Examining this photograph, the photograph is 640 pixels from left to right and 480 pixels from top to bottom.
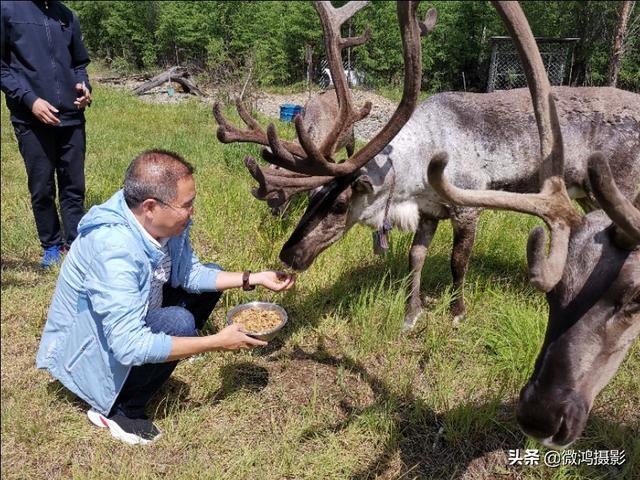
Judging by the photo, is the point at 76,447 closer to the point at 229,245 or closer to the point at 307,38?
the point at 229,245

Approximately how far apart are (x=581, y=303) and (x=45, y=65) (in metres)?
3.61

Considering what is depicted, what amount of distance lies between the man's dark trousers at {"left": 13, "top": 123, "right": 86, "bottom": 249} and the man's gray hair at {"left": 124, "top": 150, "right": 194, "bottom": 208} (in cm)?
182

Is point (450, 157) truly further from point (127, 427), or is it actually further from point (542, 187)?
point (127, 427)

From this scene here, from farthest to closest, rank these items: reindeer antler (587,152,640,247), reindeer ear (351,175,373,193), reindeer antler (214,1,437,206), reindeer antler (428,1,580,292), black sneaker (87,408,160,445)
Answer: reindeer ear (351,175,373,193)
reindeer antler (214,1,437,206)
black sneaker (87,408,160,445)
reindeer antler (428,1,580,292)
reindeer antler (587,152,640,247)

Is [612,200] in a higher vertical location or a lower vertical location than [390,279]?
higher

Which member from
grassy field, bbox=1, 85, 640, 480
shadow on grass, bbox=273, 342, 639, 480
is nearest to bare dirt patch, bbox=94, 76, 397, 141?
grassy field, bbox=1, 85, 640, 480

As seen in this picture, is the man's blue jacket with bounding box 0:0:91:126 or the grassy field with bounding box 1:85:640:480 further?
the man's blue jacket with bounding box 0:0:91:126

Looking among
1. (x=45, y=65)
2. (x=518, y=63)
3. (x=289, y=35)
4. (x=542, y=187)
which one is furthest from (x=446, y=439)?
(x=289, y=35)

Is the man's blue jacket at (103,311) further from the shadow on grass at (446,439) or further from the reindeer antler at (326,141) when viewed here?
the shadow on grass at (446,439)

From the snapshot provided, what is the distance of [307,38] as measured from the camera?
19.9m

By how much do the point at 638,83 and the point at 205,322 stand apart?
1312cm

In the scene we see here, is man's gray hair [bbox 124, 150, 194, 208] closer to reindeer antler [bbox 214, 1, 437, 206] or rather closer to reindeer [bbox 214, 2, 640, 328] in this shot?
reindeer antler [bbox 214, 1, 437, 206]

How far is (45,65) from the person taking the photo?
3.57 m

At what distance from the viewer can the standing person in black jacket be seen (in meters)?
3.45
